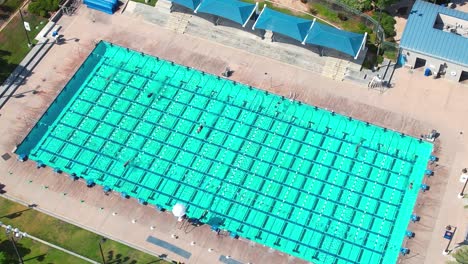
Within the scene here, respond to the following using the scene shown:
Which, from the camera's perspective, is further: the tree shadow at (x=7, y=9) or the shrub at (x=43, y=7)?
the tree shadow at (x=7, y=9)

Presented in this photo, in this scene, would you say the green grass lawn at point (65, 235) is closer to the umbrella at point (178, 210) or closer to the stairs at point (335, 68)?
the umbrella at point (178, 210)

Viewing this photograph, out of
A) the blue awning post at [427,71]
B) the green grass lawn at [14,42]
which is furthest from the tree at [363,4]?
the green grass lawn at [14,42]

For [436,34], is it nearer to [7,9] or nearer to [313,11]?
[313,11]

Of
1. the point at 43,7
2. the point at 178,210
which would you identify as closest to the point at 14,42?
the point at 43,7

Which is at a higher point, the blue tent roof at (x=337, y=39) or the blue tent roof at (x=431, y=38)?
the blue tent roof at (x=431, y=38)

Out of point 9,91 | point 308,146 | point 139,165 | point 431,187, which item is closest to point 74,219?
point 139,165

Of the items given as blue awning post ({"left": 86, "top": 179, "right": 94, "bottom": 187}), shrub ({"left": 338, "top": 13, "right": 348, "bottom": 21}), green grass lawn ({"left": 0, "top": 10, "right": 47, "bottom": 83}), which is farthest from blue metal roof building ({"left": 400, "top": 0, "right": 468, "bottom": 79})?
green grass lawn ({"left": 0, "top": 10, "right": 47, "bottom": 83})

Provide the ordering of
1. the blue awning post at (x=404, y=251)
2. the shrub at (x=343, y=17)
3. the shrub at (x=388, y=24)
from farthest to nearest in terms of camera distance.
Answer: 1. the shrub at (x=343, y=17)
2. the shrub at (x=388, y=24)
3. the blue awning post at (x=404, y=251)
